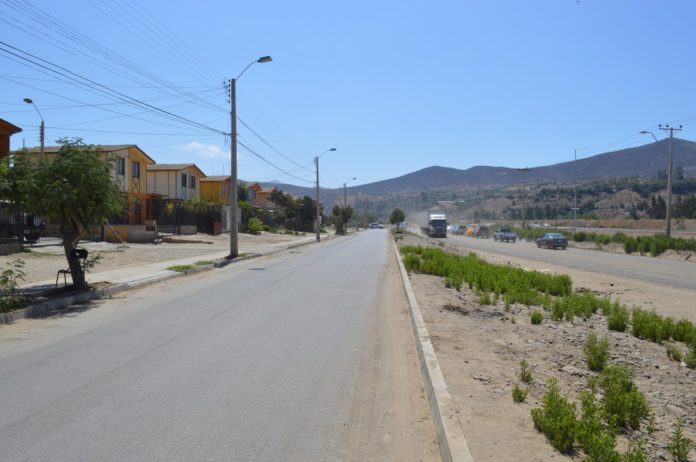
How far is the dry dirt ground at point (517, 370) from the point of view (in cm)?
500

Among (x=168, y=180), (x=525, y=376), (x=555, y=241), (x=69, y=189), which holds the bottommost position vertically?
(x=555, y=241)

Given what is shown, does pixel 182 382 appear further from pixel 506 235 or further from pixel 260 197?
pixel 260 197

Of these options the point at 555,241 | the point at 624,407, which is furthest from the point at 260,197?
the point at 624,407

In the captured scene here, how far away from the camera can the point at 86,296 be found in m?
14.2

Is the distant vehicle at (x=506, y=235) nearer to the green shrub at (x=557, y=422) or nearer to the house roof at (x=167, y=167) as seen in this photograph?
the house roof at (x=167, y=167)

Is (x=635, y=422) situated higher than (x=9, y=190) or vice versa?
(x=9, y=190)

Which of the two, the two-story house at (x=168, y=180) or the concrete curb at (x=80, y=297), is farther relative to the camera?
the two-story house at (x=168, y=180)

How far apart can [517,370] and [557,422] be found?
8.58 feet

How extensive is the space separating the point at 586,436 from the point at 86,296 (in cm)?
1246

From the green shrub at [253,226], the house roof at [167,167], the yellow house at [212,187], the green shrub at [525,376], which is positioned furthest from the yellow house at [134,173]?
the green shrub at [525,376]

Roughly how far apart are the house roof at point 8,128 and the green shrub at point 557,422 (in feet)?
93.4

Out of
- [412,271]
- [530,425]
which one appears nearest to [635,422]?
[530,425]

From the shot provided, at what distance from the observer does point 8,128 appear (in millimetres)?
27875

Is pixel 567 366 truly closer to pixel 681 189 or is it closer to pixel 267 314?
pixel 267 314
